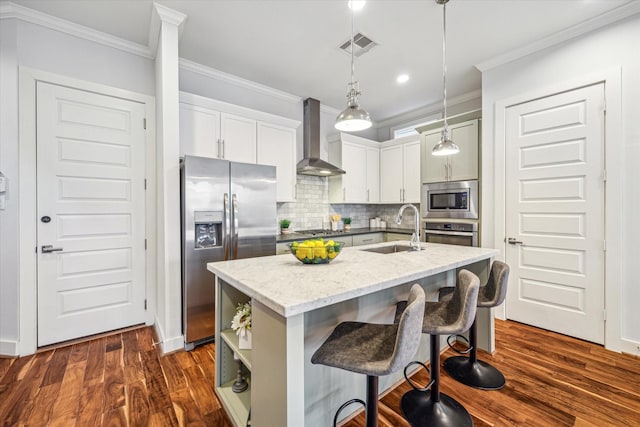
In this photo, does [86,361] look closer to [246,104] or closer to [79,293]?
[79,293]

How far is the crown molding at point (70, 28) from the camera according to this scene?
2256mm

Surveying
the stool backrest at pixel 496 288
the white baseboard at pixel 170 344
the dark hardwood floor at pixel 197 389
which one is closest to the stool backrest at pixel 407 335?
the dark hardwood floor at pixel 197 389

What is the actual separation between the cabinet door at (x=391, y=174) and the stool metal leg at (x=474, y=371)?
2.71m

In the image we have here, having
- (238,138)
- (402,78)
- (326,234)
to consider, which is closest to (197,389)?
(326,234)

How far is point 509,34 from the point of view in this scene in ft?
8.70

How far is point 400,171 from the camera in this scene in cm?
449

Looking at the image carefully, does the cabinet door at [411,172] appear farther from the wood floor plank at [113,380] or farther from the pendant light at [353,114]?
the wood floor plank at [113,380]

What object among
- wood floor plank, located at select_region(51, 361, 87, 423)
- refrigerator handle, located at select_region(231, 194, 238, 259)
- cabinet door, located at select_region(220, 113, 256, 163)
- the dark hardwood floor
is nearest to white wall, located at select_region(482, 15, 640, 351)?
the dark hardwood floor

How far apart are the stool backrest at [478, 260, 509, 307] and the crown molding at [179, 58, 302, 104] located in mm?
3459

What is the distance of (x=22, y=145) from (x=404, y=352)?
11.0 feet

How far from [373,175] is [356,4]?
9.28 feet

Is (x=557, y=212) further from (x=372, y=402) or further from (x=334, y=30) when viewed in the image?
(x=334, y=30)

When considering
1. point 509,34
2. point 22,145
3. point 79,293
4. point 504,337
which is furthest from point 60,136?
point 504,337

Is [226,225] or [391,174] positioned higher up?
[391,174]
